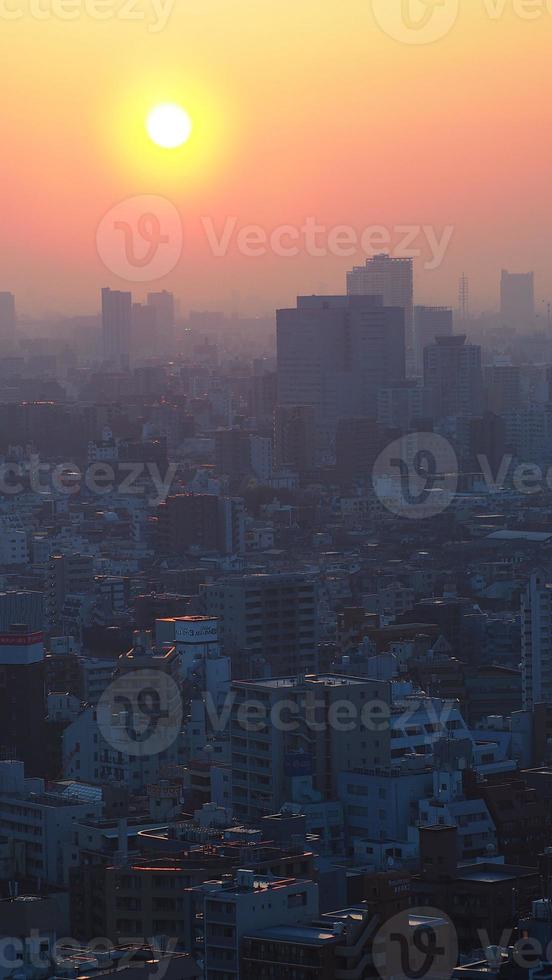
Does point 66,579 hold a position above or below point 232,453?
below

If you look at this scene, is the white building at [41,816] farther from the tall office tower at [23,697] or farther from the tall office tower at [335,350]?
the tall office tower at [335,350]

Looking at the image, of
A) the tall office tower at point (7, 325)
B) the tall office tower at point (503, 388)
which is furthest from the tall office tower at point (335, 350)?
the tall office tower at point (7, 325)

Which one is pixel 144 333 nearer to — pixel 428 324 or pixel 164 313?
pixel 164 313

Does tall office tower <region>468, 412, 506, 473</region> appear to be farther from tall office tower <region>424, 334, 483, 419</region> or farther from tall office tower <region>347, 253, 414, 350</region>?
tall office tower <region>347, 253, 414, 350</region>

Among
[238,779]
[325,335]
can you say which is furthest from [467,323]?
[238,779]

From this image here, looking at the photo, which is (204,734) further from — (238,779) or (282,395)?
(282,395)

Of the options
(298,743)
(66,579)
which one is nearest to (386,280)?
(66,579)
